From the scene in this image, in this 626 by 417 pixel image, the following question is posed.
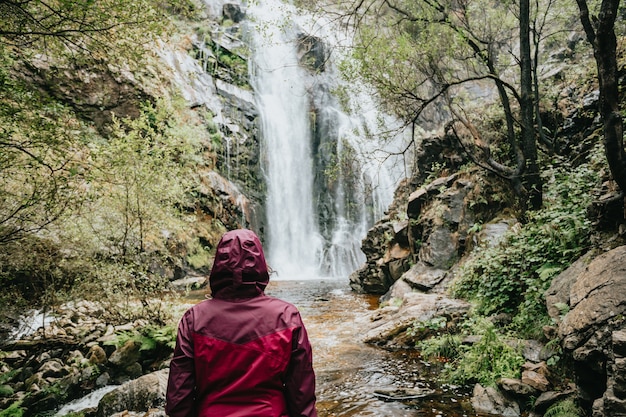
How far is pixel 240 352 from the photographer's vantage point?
6.31 feet

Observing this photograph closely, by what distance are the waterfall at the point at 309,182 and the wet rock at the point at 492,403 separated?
1826cm

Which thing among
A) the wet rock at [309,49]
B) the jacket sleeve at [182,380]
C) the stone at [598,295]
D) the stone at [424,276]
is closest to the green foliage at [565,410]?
the stone at [598,295]

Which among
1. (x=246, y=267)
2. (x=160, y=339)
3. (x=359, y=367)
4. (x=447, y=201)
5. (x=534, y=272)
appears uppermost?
(x=447, y=201)

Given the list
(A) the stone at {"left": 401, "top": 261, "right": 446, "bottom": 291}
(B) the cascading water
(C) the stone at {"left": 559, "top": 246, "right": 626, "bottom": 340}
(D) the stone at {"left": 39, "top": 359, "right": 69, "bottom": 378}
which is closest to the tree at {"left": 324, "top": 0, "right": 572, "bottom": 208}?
(A) the stone at {"left": 401, "top": 261, "right": 446, "bottom": 291}

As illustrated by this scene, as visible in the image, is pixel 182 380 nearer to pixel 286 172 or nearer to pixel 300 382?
pixel 300 382

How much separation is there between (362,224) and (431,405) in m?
21.7

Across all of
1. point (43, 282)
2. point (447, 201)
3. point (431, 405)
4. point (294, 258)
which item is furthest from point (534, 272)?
point (294, 258)

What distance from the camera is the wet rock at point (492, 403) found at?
162 inches

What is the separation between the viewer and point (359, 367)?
6270 millimetres

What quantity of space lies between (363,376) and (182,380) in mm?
4525

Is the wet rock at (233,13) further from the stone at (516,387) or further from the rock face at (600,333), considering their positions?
the stone at (516,387)

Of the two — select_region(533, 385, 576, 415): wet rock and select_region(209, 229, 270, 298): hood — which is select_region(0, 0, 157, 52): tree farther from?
select_region(533, 385, 576, 415): wet rock

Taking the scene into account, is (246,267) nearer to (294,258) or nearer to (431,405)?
(431,405)

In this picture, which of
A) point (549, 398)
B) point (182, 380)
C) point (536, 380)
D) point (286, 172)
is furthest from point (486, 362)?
point (286, 172)
